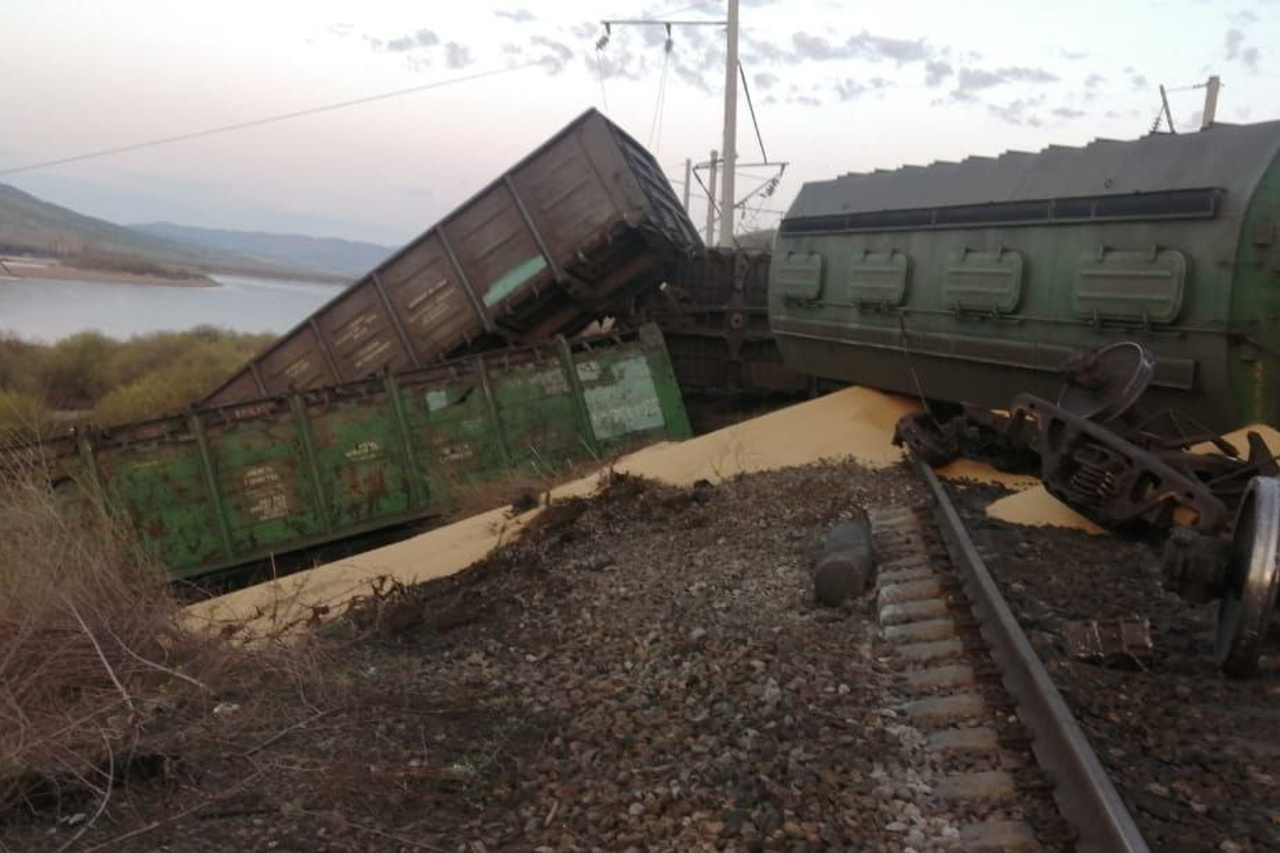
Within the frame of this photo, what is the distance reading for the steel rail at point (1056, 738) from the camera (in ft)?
8.65

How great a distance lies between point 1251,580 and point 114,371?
3112 centimetres

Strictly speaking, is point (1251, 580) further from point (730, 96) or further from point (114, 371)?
point (114, 371)

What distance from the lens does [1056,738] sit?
126 inches

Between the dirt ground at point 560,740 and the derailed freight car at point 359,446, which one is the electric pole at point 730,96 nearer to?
the derailed freight car at point 359,446

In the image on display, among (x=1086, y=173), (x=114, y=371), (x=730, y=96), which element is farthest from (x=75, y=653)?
(x=114, y=371)

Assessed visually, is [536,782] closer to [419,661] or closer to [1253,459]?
[419,661]

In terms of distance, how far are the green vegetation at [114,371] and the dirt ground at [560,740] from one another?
20123 mm

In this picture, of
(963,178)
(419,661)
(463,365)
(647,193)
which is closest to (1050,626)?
(419,661)

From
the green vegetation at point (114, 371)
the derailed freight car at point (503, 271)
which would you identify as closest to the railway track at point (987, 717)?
the derailed freight car at point (503, 271)

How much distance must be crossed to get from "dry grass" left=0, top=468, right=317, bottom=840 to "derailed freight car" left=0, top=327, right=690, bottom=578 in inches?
250

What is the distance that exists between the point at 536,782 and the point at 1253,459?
5207 millimetres

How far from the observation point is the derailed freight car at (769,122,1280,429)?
712cm

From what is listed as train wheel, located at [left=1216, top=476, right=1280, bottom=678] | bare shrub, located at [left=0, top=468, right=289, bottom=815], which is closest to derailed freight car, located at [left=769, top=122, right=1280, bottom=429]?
train wheel, located at [left=1216, top=476, right=1280, bottom=678]

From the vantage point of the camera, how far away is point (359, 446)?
40.8 feet
